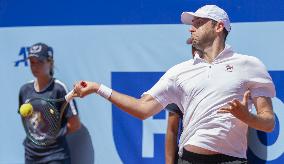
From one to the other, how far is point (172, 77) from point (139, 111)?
0.81 ft

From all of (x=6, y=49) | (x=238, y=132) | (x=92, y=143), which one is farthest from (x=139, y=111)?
(x=6, y=49)

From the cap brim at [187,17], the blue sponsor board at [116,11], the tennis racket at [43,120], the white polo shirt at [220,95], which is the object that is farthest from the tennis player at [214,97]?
the tennis racket at [43,120]

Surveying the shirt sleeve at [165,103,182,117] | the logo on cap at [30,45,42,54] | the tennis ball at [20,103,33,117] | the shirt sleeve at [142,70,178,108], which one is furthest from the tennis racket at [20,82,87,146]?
the shirt sleeve at [142,70,178,108]

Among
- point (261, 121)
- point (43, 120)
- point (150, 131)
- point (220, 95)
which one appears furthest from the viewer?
point (43, 120)

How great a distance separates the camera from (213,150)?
321 centimetres

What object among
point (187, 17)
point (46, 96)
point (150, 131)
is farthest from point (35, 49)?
point (187, 17)

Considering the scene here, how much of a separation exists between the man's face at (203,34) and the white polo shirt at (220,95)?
111 mm

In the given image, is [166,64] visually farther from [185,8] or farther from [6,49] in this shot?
[6,49]

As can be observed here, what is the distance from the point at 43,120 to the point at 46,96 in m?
0.17

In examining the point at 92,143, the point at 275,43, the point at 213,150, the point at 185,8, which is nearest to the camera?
the point at 213,150

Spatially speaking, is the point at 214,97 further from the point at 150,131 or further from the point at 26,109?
the point at 26,109

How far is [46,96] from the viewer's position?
15.4ft

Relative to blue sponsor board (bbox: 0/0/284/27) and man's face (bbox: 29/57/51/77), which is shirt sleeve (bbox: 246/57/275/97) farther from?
man's face (bbox: 29/57/51/77)

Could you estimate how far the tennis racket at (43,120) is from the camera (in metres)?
4.57
